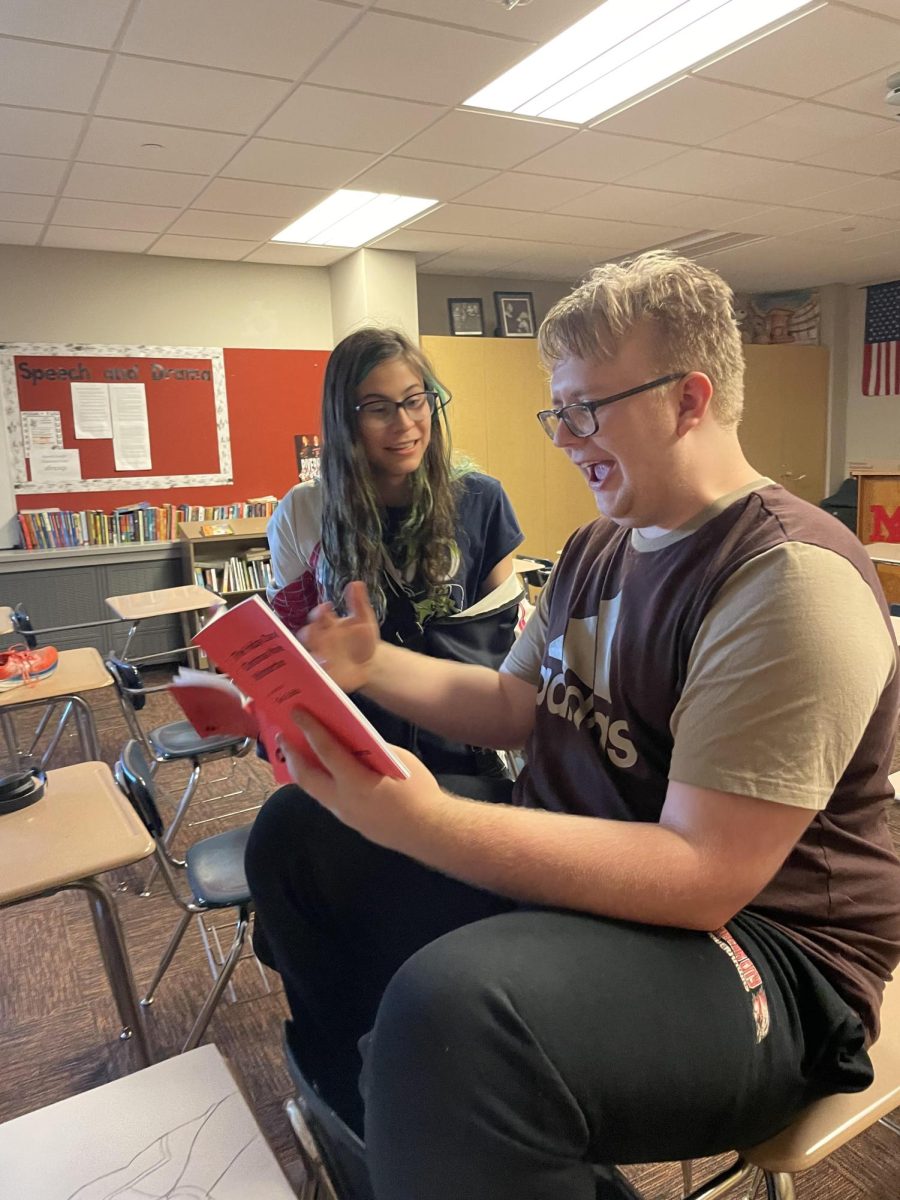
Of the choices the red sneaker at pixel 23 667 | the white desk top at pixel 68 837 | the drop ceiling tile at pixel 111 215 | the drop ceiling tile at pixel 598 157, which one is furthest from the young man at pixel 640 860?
the drop ceiling tile at pixel 111 215

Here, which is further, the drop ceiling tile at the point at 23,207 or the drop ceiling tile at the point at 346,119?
the drop ceiling tile at the point at 23,207

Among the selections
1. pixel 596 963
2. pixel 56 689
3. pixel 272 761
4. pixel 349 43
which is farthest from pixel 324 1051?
pixel 349 43

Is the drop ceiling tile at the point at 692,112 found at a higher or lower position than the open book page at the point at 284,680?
higher

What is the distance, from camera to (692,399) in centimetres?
96

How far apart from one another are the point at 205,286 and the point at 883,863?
573cm

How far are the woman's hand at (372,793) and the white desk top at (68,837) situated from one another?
2.13ft

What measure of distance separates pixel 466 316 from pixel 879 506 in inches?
144

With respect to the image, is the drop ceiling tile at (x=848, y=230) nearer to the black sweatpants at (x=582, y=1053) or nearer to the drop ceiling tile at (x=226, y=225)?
the drop ceiling tile at (x=226, y=225)

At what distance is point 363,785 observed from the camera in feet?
2.74

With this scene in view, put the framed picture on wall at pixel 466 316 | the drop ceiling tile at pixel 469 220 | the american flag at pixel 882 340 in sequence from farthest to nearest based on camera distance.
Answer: the american flag at pixel 882 340, the framed picture on wall at pixel 466 316, the drop ceiling tile at pixel 469 220

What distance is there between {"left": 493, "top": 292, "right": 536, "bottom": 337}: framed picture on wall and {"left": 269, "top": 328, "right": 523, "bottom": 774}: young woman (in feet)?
17.0

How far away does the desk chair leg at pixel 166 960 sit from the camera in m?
1.78

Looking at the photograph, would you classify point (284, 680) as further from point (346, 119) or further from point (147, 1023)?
point (346, 119)

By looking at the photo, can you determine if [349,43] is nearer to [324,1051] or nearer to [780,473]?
[324,1051]
